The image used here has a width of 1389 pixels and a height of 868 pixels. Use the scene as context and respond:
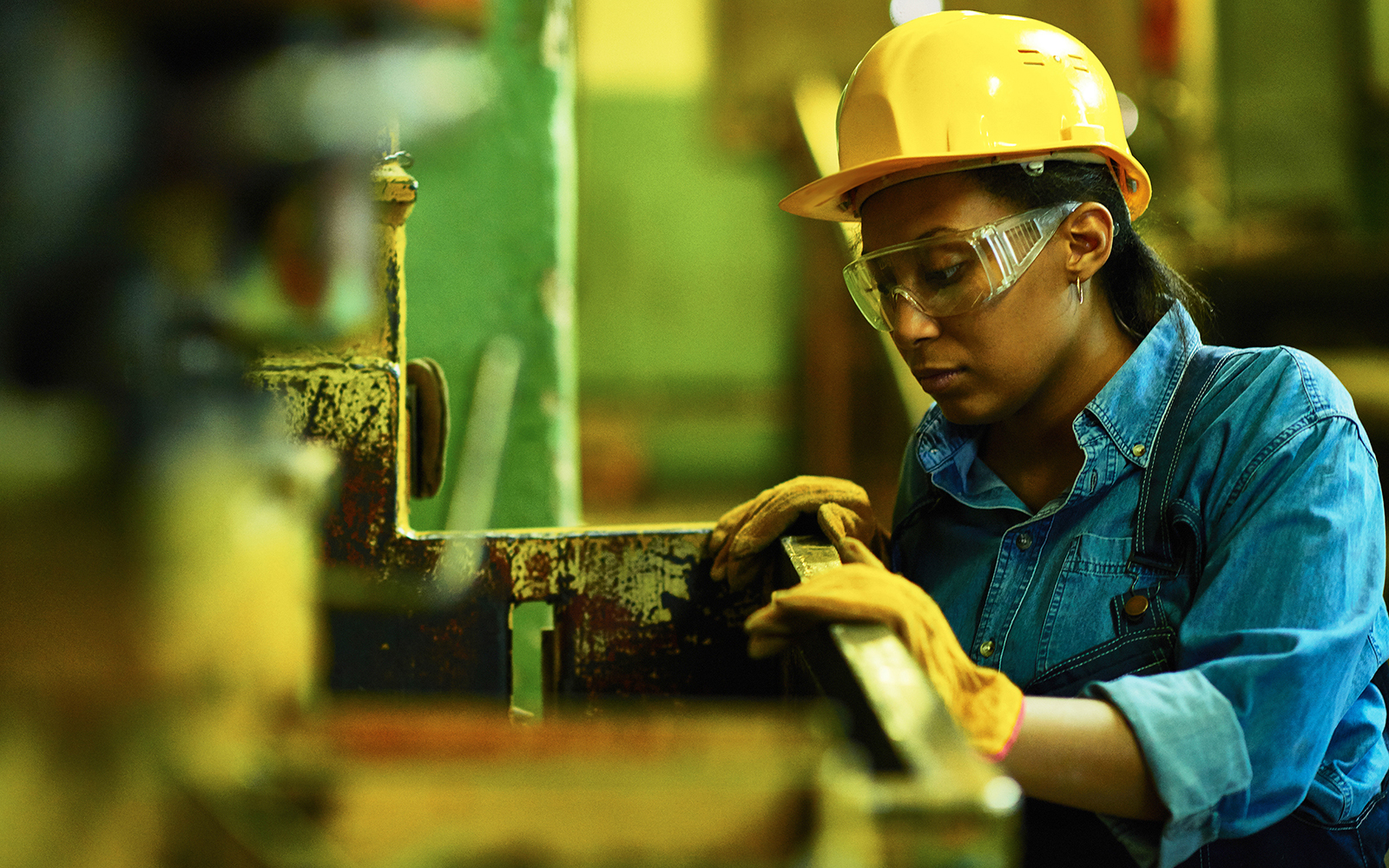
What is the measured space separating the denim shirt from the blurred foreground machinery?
1.77ft

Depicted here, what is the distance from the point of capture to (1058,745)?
1240 mm

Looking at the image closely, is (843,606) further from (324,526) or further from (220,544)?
(324,526)

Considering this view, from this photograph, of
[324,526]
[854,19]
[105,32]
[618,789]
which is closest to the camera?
[105,32]

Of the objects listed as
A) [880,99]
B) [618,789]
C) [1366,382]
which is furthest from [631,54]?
[618,789]

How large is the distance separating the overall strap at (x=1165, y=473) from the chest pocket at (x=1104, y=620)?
0.06 ft

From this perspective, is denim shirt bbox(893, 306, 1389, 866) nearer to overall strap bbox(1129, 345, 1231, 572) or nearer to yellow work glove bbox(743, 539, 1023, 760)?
overall strap bbox(1129, 345, 1231, 572)

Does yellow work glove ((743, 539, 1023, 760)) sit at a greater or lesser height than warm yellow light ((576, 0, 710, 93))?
lesser

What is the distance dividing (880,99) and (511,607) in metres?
1.04

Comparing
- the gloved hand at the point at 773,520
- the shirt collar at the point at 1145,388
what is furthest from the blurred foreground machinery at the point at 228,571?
the gloved hand at the point at 773,520

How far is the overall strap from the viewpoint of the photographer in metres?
1.56

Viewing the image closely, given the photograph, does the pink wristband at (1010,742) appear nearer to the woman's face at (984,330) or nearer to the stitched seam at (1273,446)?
the stitched seam at (1273,446)

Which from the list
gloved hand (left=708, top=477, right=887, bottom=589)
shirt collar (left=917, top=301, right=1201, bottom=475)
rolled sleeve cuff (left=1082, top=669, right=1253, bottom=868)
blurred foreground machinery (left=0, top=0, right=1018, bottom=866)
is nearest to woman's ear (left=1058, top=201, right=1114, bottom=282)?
shirt collar (left=917, top=301, right=1201, bottom=475)

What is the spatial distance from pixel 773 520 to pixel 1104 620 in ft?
1.91

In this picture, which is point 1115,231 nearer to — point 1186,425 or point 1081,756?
point 1186,425
